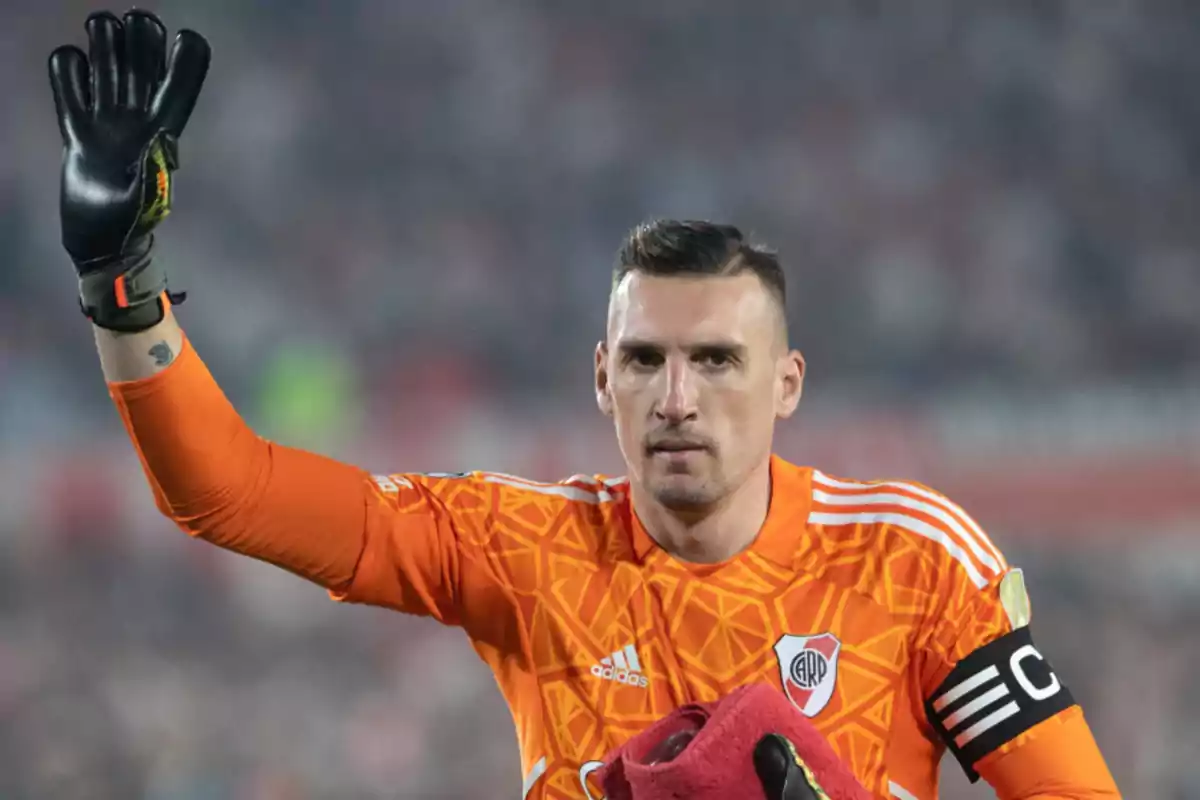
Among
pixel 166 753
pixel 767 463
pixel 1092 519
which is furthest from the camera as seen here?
pixel 1092 519

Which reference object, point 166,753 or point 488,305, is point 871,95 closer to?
point 488,305

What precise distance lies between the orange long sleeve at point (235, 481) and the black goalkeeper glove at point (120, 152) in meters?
0.11

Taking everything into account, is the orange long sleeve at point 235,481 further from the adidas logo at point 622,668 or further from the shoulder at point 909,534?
the shoulder at point 909,534

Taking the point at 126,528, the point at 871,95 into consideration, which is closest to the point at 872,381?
the point at 871,95

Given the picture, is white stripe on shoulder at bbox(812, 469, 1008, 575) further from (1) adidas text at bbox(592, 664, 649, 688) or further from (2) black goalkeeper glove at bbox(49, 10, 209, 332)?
(2) black goalkeeper glove at bbox(49, 10, 209, 332)

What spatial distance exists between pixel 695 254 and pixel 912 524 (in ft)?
1.81

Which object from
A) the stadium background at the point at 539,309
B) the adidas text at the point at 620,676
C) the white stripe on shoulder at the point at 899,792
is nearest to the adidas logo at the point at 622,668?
the adidas text at the point at 620,676

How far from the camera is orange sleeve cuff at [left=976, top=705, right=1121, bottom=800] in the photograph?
2.03m

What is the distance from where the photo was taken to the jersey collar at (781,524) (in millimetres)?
2256

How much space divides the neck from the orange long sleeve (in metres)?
0.46

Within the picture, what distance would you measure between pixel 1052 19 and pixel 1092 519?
2100 millimetres

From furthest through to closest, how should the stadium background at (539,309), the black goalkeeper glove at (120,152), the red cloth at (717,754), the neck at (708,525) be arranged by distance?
the stadium background at (539,309), the neck at (708,525), the black goalkeeper glove at (120,152), the red cloth at (717,754)

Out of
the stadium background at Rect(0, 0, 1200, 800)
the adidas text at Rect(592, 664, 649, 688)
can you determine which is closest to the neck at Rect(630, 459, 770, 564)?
the adidas text at Rect(592, 664, 649, 688)

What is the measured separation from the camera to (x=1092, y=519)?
505 centimetres
